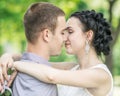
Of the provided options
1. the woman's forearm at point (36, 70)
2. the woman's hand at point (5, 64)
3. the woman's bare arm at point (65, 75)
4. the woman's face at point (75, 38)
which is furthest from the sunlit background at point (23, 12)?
the woman's forearm at point (36, 70)

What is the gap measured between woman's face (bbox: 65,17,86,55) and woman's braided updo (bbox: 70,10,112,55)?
0.04 m

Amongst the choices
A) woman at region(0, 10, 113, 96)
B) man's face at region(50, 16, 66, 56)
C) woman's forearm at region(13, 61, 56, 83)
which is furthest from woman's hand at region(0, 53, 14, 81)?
woman at region(0, 10, 113, 96)

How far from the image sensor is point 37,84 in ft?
9.89

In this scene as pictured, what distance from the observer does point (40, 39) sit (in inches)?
120

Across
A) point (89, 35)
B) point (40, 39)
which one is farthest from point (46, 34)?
point (89, 35)

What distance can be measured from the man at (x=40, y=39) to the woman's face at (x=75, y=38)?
0.46m

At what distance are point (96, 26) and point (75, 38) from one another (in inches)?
8.0

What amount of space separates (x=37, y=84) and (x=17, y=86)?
13 cm

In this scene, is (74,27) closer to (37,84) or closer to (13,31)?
(37,84)

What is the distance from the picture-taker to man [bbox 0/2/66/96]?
2996 millimetres

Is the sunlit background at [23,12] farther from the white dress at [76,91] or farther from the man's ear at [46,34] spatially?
the man's ear at [46,34]

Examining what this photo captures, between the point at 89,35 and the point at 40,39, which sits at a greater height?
the point at 40,39

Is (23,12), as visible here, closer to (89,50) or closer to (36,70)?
(89,50)

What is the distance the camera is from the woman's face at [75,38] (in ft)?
11.7
